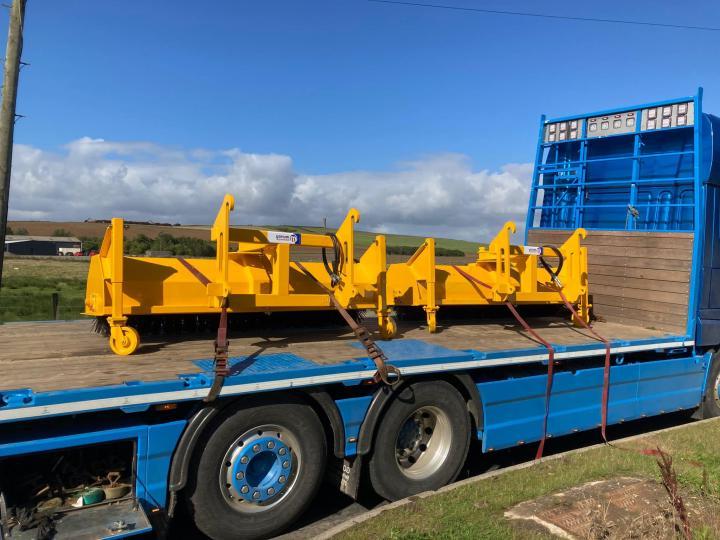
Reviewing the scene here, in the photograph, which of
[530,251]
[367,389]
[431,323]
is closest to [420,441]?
[367,389]

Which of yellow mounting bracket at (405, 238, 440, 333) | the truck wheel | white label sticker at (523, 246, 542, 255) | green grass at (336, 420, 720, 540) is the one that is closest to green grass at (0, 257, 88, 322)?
yellow mounting bracket at (405, 238, 440, 333)

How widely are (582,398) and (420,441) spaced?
2.02m

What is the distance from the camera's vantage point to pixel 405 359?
4.61m

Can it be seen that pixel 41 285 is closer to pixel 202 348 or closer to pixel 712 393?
pixel 202 348

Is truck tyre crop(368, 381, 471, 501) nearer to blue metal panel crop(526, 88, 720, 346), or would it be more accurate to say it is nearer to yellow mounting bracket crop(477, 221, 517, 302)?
yellow mounting bracket crop(477, 221, 517, 302)

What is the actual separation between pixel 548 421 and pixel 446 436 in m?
1.27

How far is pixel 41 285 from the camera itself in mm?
24969

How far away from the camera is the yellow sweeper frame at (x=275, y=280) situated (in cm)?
454

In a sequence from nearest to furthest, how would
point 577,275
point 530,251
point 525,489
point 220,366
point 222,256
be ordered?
1. point 220,366
2. point 525,489
3. point 222,256
4. point 530,251
5. point 577,275

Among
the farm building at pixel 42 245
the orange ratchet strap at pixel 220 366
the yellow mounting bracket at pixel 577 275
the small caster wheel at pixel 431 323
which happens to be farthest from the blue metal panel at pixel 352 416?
the farm building at pixel 42 245

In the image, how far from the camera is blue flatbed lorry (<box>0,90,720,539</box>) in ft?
11.2

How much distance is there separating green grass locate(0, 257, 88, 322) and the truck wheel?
374 inches

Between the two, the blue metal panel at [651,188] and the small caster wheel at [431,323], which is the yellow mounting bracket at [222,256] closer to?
the small caster wheel at [431,323]

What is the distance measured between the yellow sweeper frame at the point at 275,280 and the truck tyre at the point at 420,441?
0.91 metres
